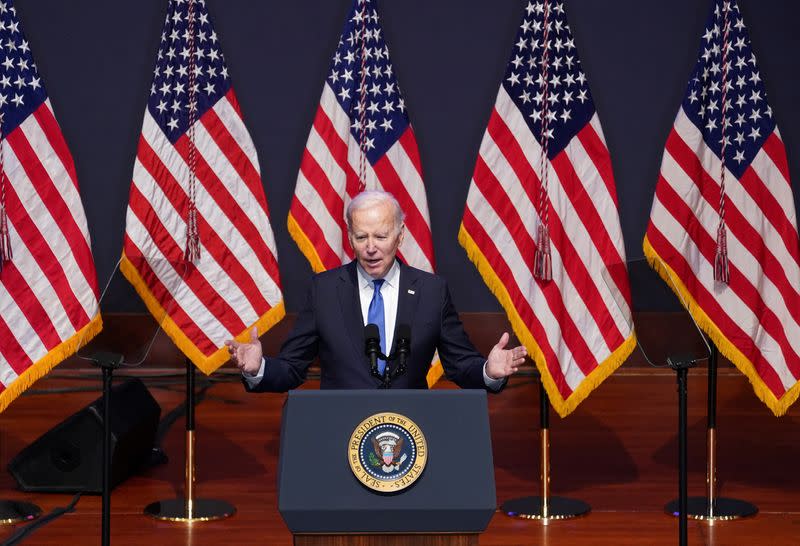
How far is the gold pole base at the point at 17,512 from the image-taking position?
4934 millimetres

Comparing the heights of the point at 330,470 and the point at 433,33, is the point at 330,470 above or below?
below

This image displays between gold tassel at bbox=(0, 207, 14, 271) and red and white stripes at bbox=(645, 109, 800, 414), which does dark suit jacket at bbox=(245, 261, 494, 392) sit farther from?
gold tassel at bbox=(0, 207, 14, 271)

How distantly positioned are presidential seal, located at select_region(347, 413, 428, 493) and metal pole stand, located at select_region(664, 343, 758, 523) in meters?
2.68

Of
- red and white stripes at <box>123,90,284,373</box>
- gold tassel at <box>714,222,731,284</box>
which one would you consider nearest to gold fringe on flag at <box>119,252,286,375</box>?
red and white stripes at <box>123,90,284,373</box>

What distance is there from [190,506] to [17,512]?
0.74 meters

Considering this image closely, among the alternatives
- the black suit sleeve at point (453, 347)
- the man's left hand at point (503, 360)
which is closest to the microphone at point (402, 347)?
the man's left hand at point (503, 360)

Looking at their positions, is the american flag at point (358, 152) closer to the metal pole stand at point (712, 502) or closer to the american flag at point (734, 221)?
the american flag at point (734, 221)

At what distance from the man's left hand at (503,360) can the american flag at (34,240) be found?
2.44 m

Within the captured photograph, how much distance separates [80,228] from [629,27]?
192 inches

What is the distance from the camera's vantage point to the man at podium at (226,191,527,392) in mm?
3295

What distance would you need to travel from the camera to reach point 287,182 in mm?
8594

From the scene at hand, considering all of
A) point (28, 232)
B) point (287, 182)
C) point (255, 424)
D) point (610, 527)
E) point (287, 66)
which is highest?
point (287, 66)

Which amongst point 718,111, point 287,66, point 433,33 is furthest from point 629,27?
point 718,111

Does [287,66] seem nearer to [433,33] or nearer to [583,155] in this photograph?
[433,33]
